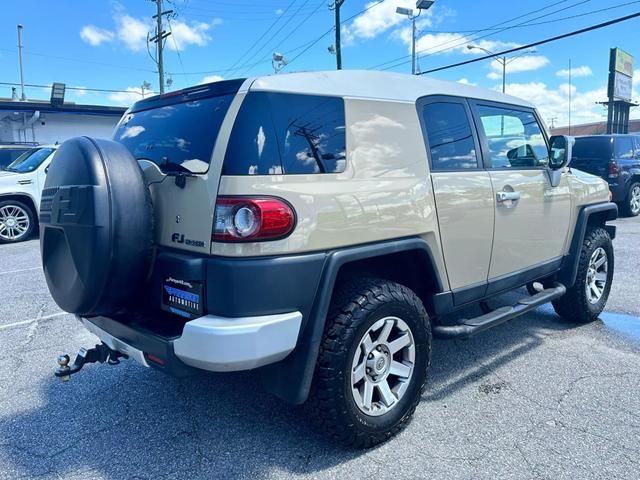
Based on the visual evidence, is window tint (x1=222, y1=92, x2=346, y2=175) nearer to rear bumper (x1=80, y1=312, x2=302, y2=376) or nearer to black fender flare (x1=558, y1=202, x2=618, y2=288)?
rear bumper (x1=80, y1=312, x2=302, y2=376)

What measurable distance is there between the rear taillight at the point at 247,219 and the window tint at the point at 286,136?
0.14 meters

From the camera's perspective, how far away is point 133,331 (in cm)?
244

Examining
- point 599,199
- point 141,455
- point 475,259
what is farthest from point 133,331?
point 599,199

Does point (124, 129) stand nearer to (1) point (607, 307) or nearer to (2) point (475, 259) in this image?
(2) point (475, 259)

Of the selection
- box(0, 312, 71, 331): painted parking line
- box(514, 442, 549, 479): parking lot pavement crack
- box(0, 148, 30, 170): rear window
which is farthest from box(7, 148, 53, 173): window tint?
box(514, 442, 549, 479): parking lot pavement crack

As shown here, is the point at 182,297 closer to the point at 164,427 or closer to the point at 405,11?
the point at 164,427

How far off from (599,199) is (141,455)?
4.35 meters

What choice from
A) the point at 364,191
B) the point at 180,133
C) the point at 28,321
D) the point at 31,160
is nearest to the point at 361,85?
the point at 364,191

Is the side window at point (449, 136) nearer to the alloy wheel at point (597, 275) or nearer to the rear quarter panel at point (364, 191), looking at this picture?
the rear quarter panel at point (364, 191)

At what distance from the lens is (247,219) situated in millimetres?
2211

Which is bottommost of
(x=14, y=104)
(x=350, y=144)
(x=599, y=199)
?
(x=599, y=199)

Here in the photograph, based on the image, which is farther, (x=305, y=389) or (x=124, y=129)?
(x=124, y=129)

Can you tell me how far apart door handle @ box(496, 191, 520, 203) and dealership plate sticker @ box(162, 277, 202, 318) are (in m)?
2.17

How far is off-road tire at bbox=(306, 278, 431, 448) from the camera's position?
2.45m
